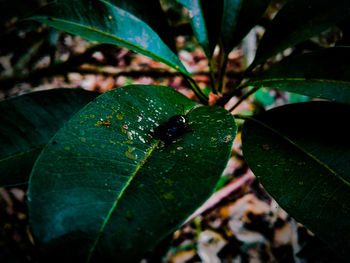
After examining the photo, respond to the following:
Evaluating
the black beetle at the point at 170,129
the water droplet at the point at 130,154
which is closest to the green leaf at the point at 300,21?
the black beetle at the point at 170,129

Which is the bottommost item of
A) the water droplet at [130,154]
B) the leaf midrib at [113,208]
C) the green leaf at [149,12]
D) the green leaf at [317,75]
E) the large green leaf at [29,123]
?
the green leaf at [317,75]

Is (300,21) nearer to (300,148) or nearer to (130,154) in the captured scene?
(300,148)

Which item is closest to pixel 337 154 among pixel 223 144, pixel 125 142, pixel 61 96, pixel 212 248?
pixel 223 144

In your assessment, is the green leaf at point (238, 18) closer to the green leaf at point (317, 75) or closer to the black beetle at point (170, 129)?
the green leaf at point (317, 75)

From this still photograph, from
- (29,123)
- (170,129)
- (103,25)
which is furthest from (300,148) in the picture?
(29,123)

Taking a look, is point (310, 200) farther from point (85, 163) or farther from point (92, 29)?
point (92, 29)

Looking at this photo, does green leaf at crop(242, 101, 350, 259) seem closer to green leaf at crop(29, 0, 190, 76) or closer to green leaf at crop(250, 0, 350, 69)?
green leaf at crop(250, 0, 350, 69)
